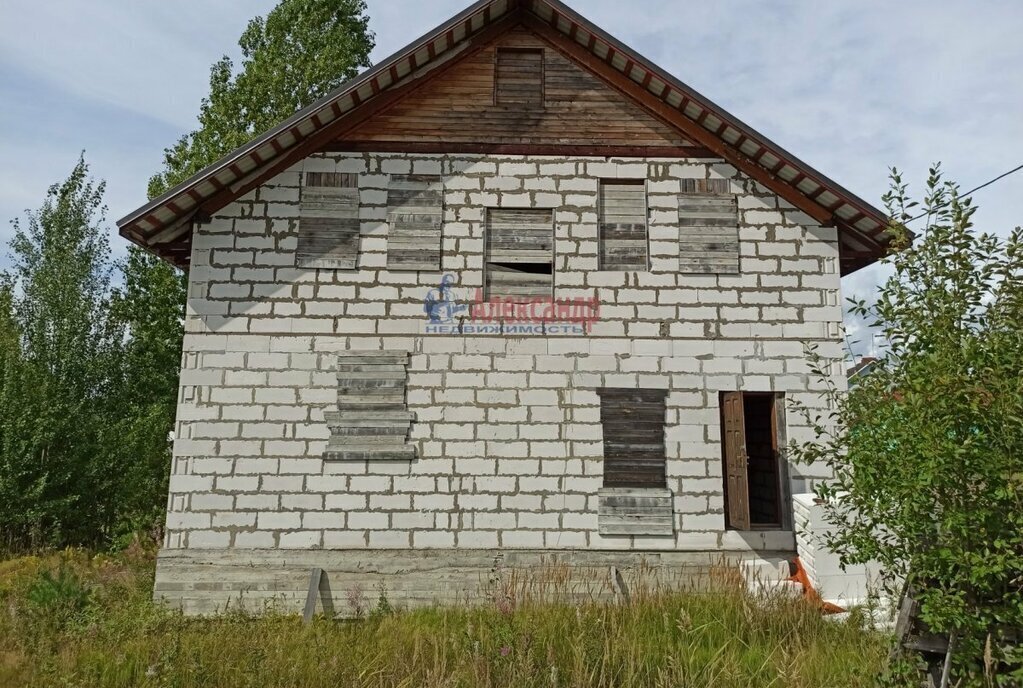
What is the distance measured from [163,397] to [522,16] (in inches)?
685

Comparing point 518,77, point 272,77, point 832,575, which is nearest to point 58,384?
point 272,77

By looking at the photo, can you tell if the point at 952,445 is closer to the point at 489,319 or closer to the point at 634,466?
the point at 634,466

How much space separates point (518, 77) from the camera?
33.4 ft

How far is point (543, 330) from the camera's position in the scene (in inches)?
372

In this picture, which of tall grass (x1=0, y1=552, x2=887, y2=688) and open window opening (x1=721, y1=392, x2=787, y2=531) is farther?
open window opening (x1=721, y1=392, x2=787, y2=531)

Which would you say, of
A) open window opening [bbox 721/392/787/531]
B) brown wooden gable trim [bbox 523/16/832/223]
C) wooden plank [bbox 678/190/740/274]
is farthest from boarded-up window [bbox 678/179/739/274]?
open window opening [bbox 721/392/787/531]

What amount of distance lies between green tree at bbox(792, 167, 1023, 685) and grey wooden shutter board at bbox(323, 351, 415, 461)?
557cm

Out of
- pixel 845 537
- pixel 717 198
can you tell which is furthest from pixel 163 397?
pixel 845 537

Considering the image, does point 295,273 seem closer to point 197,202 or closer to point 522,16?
point 197,202

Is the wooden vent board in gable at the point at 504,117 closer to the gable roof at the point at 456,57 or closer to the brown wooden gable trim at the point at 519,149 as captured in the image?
the brown wooden gable trim at the point at 519,149

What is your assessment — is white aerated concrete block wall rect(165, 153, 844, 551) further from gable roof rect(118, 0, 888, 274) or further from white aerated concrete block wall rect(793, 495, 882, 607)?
white aerated concrete block wall rect(793, 495, 882, 607)

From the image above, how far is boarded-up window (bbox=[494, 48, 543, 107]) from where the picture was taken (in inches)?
398

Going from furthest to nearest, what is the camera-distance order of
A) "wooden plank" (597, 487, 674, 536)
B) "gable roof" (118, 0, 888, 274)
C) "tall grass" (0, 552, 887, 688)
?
"gable roof" (118, 0, 888, 274), "wooden plank" (597, 487, 674, 536), "tall grass" (0, 552, 887, 688)

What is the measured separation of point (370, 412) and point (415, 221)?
9.42 ft
